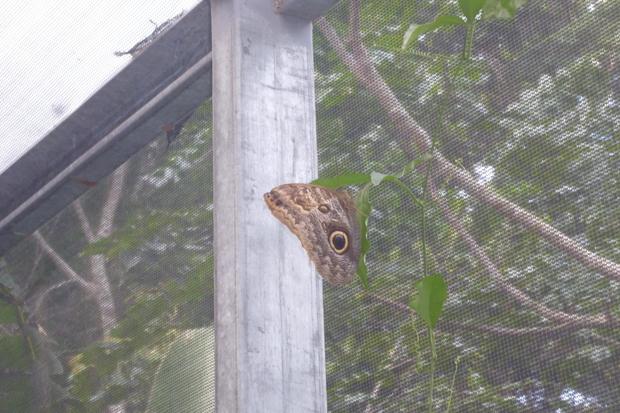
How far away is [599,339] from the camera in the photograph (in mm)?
1042

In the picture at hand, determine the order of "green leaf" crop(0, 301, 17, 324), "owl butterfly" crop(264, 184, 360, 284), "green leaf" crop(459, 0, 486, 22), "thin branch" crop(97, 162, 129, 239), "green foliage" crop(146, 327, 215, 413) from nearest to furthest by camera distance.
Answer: "green leaf" crop(459, 0, 486, 22)
"owl butterfly" crop(264, 184, 360, 284)
"green foliage" crop(146, 327, 215, 413)
"thin branch" crop(97, 162, 129, 239)
"green leaf" crop(0, 301, 17, 324)

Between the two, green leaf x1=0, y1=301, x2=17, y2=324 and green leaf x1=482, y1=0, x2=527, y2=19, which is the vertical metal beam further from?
green leaf x1=0, y1=301, x2=17, y2=324

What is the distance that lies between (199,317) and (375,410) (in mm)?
467

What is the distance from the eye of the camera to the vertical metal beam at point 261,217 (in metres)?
1.21

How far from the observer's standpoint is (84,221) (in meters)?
2.01

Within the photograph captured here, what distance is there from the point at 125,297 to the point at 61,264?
281 millimetres

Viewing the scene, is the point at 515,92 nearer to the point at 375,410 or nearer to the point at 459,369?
the point at 459,369

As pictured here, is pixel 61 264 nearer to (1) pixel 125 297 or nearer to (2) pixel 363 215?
(1) pixel 125 297

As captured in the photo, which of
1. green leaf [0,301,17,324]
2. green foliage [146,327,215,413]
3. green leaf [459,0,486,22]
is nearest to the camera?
green leaf [459,0,486,22]

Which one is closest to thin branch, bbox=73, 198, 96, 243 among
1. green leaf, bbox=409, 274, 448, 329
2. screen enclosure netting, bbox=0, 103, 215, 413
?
screen enclosure netting, bbox=0, 103, 215, 413

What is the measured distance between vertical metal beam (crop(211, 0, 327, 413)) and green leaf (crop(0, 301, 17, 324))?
963 millimetres

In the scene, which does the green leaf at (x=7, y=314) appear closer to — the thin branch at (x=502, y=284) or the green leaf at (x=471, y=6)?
the thin branch at (x=502, y=284)

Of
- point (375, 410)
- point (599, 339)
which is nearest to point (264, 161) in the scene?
point (375, 410)

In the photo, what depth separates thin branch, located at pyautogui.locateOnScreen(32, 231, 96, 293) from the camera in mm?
1928
